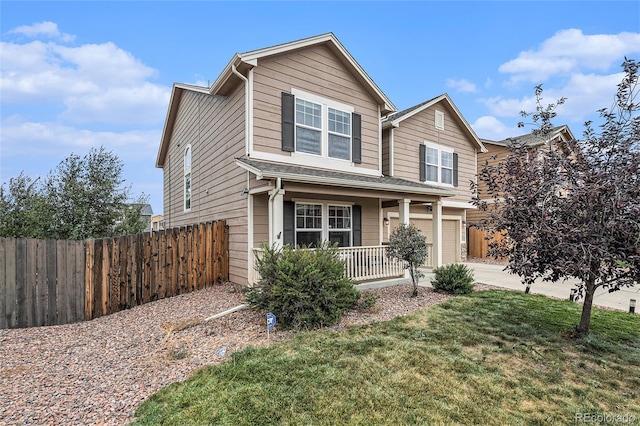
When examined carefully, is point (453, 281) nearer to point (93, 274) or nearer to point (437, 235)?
point (437, 235)

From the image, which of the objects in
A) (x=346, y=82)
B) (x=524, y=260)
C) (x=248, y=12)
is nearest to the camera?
(x=524, y=260)

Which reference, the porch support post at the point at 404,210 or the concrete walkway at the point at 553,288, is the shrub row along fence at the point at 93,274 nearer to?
the concrete walkway at the point at 553,288

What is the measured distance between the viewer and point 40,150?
607 inches

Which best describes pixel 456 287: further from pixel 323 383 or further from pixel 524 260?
pixel 323 383

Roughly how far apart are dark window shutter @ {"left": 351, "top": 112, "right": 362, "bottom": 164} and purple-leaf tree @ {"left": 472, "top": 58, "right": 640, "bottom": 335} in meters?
4.94

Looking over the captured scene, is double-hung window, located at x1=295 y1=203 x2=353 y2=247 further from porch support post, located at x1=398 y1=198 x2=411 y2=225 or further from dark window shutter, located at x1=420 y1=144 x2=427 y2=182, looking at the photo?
dark window shutter, located at x1=420 y1=144 x2=427 y2=182

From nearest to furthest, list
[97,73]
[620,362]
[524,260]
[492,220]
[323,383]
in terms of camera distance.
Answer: [323,383], [620,362], [524,260], [492,220], [97,73]

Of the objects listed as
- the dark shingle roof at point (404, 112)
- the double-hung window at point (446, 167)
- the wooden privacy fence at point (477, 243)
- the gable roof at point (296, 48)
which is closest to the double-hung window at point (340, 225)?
the gable roof at point (296, 48)

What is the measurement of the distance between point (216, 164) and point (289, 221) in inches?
134

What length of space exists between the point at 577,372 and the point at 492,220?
236cm

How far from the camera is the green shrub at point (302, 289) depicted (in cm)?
528

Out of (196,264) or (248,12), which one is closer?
(196,264)

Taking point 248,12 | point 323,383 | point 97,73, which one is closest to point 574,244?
point 323,383

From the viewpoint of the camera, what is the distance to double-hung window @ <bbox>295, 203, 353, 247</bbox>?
28.6 feet
